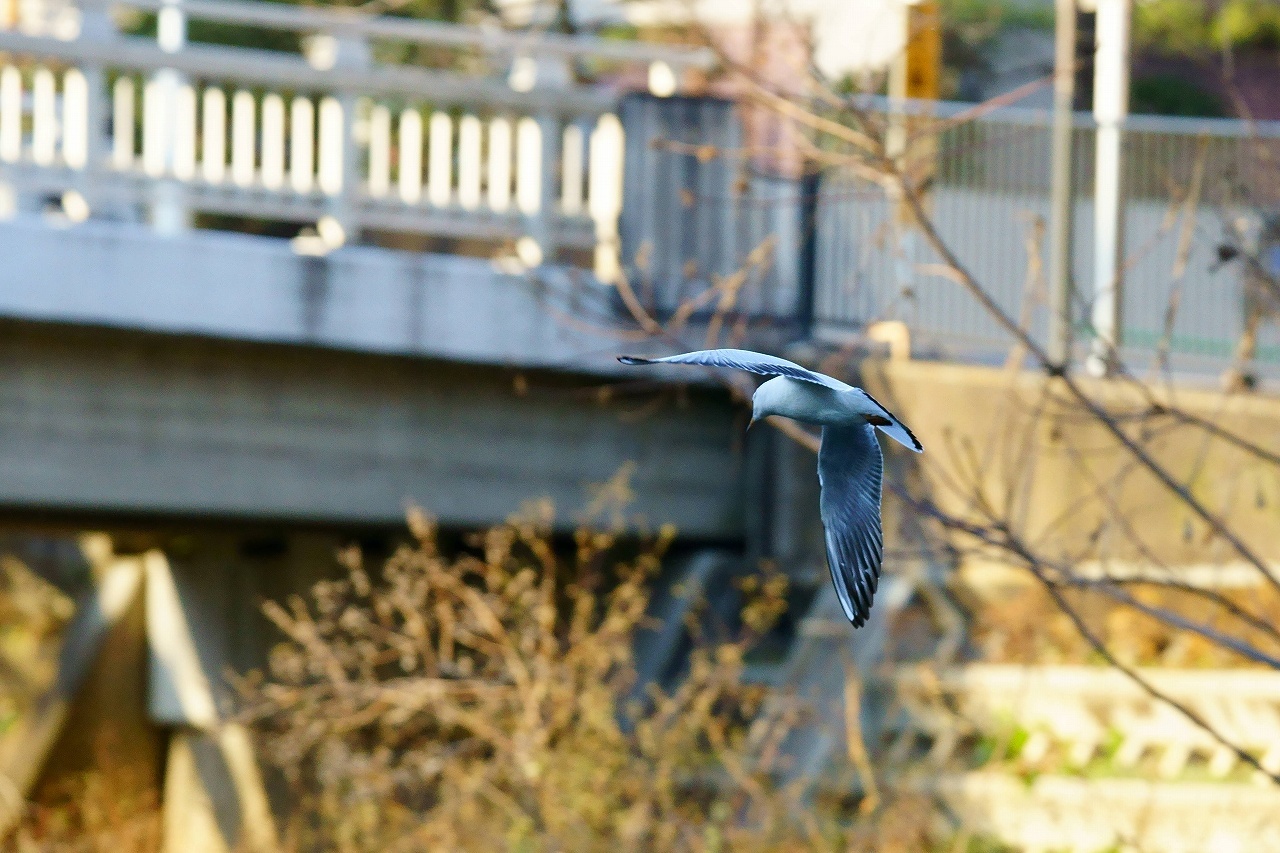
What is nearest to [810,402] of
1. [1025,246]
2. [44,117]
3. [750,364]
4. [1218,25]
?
[750,364]

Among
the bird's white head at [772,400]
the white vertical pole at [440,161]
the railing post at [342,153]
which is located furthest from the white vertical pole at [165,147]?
the bird's white head at [772,400]

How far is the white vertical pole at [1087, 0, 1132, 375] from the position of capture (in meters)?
8.50

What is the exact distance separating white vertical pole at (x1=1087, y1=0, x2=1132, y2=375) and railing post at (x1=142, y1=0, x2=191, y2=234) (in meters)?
4.48

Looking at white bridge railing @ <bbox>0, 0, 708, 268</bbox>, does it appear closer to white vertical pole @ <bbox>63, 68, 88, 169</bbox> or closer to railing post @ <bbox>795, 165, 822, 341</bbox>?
white vertical pole @ <bbox>63, 68, 88, 169</bbox>

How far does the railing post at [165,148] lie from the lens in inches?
326

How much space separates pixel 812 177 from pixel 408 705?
330cm

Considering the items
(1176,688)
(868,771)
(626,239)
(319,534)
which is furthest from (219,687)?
(1176,688)

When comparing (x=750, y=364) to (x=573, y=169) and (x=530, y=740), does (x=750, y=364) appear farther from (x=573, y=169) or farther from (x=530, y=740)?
(x=573, y=169)

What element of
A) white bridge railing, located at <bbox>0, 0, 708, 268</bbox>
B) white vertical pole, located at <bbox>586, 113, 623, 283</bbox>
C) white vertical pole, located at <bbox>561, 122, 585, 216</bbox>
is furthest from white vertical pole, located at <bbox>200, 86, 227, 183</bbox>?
white vertical pole, located at <bbox>586, 113, 623, 283</bbox>

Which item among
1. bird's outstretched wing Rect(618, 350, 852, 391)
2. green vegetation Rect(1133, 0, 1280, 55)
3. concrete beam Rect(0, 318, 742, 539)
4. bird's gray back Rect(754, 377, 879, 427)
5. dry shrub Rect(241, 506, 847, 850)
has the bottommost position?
dry shrub Rect(241, 506, 847, 850)

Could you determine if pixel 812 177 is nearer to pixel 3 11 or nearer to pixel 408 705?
pixel 408 705

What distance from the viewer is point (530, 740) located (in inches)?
292

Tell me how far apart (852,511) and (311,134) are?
5777 mm

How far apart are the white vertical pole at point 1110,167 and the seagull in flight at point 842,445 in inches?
199
